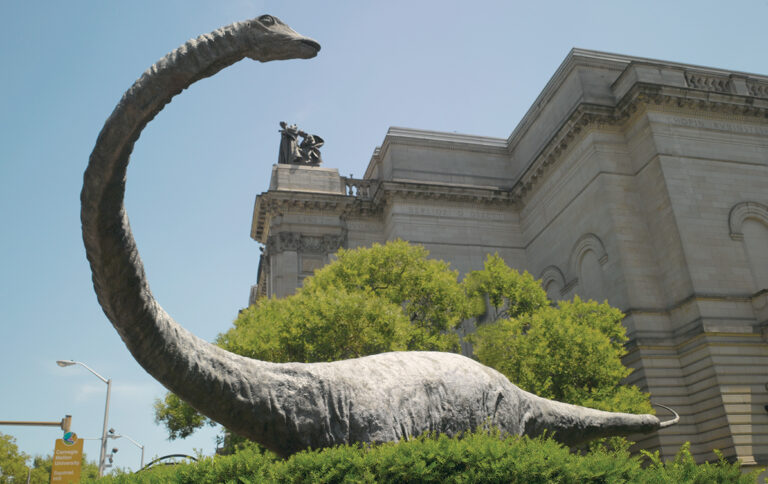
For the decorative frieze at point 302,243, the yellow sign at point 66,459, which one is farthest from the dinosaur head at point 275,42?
the decorative frieze at point 302,243

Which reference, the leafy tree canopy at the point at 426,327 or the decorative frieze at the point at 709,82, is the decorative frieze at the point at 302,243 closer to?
the leafy tree canopy at the point at 426,327

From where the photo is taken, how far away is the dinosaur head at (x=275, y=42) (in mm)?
5352

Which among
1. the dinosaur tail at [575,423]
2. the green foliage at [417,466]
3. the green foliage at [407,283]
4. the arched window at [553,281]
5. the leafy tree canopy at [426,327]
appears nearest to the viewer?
the green foliage at [417,466]

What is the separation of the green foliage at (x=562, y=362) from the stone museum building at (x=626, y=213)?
4817mm

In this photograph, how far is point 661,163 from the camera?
31406 millimetres

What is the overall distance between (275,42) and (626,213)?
2957 centimetres

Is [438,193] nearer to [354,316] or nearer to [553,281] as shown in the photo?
[553,281]

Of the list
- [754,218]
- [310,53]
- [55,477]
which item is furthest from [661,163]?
[310,53]

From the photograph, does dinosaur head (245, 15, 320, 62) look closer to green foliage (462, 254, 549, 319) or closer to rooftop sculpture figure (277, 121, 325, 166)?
green foliage (462, 254, 549, 319)

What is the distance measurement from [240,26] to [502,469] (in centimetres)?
461

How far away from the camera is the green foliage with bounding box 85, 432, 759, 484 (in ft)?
19.7

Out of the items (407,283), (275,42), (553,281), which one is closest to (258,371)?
(275,42)

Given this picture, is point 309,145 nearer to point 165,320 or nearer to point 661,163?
point 661,163

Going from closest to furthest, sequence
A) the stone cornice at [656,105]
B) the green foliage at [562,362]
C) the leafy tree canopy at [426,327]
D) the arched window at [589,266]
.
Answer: the leafy tree canopy at [426,327]
the green foliage at [562,362]
the stone cornice at [656,105]
the arched window at [589,266]
